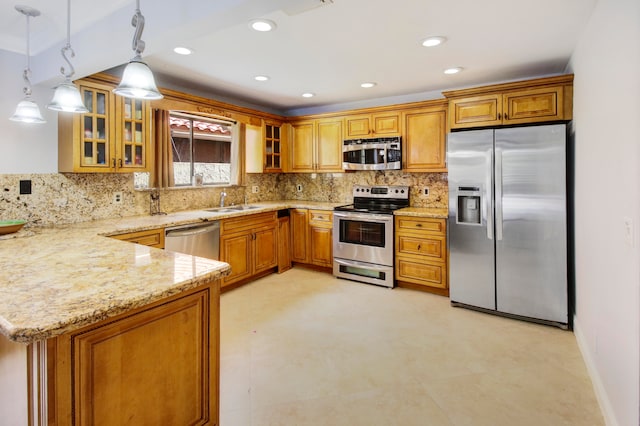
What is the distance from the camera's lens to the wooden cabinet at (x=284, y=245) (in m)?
4.77

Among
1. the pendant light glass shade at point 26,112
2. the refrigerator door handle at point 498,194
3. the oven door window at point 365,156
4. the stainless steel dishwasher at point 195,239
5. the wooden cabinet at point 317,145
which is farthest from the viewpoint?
the wooden cabinet at point 317,145

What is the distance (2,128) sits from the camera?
2760mm

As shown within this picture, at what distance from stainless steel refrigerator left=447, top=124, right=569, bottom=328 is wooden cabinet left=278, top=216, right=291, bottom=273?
222cm

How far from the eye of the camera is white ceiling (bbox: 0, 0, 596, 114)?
2071 mm

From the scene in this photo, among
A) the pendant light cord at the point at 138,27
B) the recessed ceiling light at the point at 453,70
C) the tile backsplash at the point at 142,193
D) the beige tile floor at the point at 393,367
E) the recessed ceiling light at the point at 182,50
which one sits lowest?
the beige tile floor at the point at 393,367

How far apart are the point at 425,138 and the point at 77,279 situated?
3.73 metres

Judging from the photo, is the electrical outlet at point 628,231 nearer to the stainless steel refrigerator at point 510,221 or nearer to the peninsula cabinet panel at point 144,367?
the stainless steel refrigerator at point 510,221

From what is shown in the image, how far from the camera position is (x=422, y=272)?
3957 millimetres

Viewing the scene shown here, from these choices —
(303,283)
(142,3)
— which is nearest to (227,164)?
(303,283)

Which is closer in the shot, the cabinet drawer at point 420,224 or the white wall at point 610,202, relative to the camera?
the white wall at point 610,202

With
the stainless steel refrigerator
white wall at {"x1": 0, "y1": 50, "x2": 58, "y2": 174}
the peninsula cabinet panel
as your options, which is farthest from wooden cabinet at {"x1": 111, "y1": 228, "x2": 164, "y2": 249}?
the stainless steel refrigerator

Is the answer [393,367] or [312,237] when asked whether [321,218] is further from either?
[393,367]

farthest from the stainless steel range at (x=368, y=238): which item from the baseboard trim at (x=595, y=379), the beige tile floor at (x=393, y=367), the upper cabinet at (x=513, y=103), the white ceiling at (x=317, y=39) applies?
the baseboard trim at (x=595, y=379)

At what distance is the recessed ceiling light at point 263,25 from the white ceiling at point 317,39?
6 centimetres
